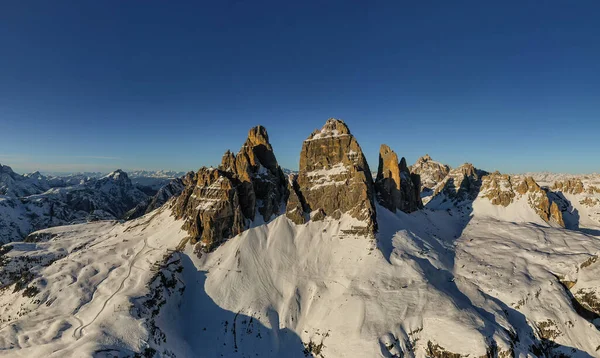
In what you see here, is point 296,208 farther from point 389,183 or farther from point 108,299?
point 108,299

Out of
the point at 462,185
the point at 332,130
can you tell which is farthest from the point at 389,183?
the point at 462,185

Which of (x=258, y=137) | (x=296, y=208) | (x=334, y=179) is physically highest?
(x=258, y=137)

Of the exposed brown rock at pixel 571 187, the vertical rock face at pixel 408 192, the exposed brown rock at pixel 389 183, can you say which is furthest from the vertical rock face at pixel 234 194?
the exposed brown rock at pixel 571 187

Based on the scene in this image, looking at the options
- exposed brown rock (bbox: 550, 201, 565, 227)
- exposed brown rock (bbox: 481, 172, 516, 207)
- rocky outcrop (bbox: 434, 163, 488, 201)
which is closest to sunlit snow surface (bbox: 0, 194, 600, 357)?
exposed brown rock (bbox: 550, 201, 565, 227)

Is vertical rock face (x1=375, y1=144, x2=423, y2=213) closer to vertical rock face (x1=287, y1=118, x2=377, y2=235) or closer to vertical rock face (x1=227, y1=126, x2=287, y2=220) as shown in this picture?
vertical rock face (x1=287, y1=118, x2=377, y2=235)

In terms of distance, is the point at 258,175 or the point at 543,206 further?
the point at 543,206

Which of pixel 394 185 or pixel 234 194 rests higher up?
pixel 394 185

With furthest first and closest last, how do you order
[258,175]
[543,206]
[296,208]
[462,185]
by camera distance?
[462,185], [543,206], [258,175], [296,208]
